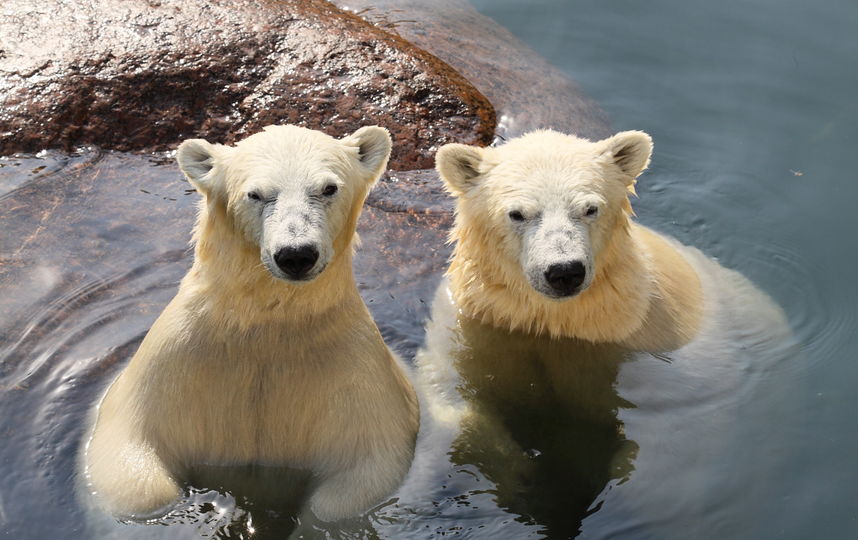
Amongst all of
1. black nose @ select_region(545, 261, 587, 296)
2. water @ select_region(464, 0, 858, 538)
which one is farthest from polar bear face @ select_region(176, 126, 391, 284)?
water @ select_region(464, 0, 858, 538)

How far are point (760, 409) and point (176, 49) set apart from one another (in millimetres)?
5088

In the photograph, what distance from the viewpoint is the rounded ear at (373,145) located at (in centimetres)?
554

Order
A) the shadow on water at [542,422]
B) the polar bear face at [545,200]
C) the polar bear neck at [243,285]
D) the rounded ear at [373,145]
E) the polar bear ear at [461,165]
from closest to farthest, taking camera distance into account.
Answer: the polar bear neck at [243,285] < the rounded ear at [373,145] < the polar bear face at [545,200] < the shadow on water at [542,422] < the polar bear ear at [461,165]

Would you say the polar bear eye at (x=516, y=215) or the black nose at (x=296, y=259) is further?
the polar bear eye at (x=516, y=215)

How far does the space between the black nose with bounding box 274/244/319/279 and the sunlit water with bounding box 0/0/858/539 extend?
1.33 meters

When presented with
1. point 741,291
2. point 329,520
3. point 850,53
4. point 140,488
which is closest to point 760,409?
point 741,291

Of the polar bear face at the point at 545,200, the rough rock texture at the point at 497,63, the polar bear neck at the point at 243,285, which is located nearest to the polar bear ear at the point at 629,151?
the polar bear face at the point at 545,200

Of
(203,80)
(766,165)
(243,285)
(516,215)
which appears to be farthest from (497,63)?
(243,285)

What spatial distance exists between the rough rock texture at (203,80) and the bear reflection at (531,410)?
2118mm

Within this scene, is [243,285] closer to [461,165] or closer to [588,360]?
[461,165]

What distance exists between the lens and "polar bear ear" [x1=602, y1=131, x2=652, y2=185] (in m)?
6.33

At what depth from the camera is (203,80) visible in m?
8.41

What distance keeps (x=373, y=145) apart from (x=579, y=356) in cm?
202

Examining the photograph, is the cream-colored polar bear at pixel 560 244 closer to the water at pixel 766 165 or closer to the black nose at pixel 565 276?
the black nose at pixel 565 276
